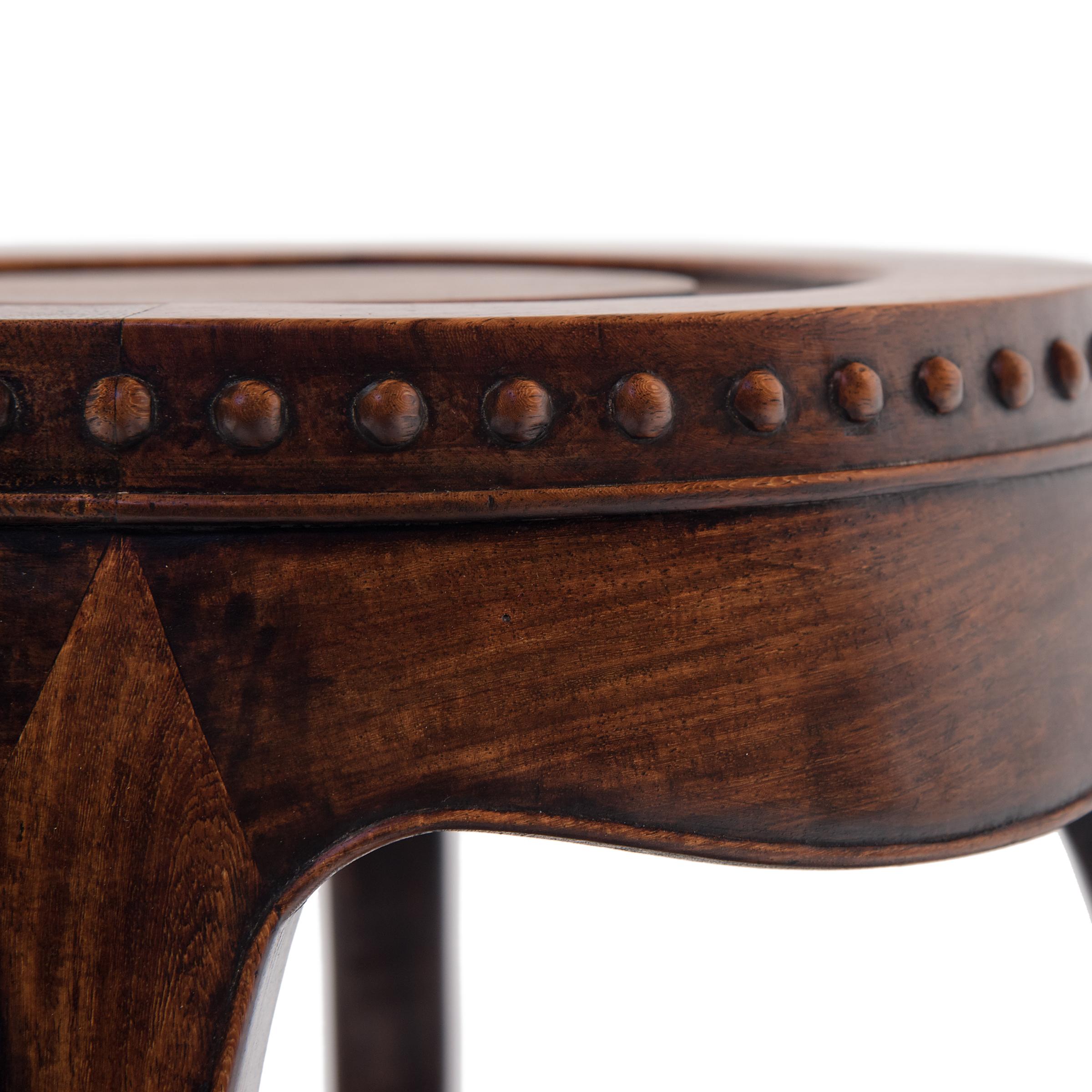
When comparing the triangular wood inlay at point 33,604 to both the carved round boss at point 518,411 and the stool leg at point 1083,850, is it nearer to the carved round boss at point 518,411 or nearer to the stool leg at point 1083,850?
the carved round boss at point 518,411

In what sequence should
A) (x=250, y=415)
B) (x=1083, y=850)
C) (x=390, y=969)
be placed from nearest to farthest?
1. (x=250, y=415)
2. (x=1083, y=850)
3. (x=390, y=969)

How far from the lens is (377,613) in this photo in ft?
1.89

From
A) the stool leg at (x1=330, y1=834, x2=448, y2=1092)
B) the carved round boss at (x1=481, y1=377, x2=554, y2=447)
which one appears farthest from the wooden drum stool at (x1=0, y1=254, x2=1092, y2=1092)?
the stool leg at (x1=330, y1=834, x2=448, y2=1092)

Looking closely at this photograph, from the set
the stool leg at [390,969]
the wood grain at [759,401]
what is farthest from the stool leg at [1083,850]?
the stool leg at [390,969]

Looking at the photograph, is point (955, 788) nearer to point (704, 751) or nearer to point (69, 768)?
point (704, 751)

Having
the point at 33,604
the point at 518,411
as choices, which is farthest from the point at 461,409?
the point at 33,604

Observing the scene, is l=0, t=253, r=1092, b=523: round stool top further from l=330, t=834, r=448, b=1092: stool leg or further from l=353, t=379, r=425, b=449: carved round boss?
l=330, t=834, r=448, b=1092: stool leg

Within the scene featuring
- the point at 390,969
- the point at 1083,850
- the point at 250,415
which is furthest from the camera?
the point at 390,969

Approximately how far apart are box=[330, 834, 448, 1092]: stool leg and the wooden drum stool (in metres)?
0.64

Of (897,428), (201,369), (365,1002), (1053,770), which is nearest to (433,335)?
(201,369)

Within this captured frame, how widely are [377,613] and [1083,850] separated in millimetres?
501

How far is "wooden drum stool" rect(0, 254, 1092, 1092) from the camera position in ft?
1.86

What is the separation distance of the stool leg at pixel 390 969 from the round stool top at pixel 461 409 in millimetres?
710

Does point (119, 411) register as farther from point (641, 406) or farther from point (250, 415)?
point (641, 406)
